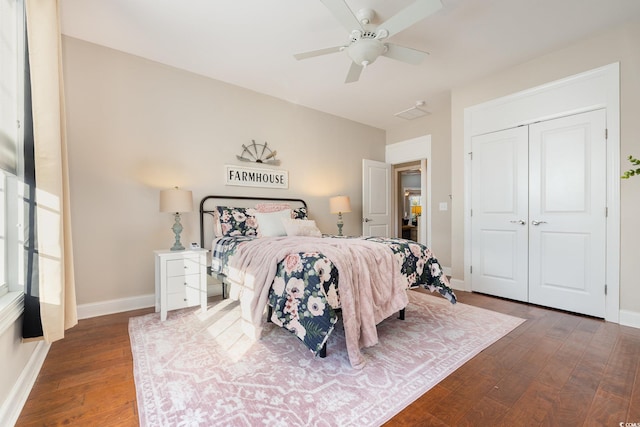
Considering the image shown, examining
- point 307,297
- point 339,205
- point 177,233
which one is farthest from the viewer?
Result: point 339,205

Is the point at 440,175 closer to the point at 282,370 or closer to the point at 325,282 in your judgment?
the point at 325,282

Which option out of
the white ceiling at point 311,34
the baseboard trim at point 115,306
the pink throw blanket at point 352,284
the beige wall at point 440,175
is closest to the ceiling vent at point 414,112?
the beige wall at point 440,175

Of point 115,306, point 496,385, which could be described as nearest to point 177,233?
point 115,306

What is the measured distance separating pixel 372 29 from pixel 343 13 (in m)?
0.34

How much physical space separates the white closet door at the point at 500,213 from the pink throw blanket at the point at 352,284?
1.85m

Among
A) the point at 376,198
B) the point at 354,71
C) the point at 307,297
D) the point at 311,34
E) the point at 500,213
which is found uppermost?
the point at 311,34

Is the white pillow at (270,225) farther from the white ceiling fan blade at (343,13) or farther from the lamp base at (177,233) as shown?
the white ceiling fan blade at (343,13)

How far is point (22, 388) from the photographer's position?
1546 millimetres

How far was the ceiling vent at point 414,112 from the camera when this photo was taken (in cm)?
439

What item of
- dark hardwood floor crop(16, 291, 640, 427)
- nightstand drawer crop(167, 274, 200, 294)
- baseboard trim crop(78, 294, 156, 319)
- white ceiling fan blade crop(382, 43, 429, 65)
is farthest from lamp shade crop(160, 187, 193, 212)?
white ceiling fan blade crop(382, 43, 429, 65)

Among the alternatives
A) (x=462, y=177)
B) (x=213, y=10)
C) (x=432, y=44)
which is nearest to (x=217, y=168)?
(x=213, y=10)

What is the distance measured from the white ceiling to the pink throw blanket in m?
2.03

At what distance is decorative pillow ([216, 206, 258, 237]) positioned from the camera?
3320 millimetres

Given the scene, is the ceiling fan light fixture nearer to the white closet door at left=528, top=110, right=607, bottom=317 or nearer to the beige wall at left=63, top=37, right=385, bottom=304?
the beige wall at left=63, top=37, right=385, bottom=304
